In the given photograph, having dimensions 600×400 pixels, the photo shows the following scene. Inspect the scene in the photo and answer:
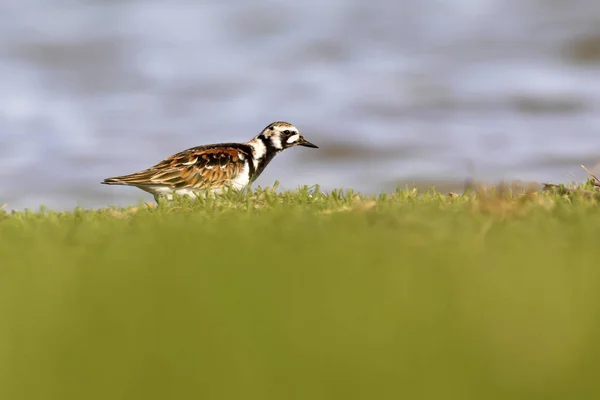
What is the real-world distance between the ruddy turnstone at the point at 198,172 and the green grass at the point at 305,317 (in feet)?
20.5

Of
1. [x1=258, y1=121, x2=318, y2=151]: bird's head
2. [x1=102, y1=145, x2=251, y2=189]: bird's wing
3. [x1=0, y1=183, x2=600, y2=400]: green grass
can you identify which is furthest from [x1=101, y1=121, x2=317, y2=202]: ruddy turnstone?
[x1=0, y1=183, x2=600, y2=400]: green grass

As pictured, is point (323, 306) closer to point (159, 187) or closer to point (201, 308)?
point (201, 308)

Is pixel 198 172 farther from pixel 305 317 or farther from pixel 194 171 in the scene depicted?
pixel 305 317

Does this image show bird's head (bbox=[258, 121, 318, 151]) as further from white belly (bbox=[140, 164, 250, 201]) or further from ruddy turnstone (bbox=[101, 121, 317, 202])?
white belly (bbox=[140, 164, 250, 201])

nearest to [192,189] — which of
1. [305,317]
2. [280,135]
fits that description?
[280,135]

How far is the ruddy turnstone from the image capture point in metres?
12.7

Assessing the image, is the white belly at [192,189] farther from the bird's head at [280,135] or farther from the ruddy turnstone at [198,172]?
the bird's head at [280,135]

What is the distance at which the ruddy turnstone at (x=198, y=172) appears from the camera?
12.7 m

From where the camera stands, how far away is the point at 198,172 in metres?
12.9

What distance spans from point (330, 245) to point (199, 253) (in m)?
0.84

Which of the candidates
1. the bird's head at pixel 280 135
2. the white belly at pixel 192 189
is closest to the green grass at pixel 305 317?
the white belly at pixel 192 189

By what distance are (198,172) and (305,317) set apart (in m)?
9.28

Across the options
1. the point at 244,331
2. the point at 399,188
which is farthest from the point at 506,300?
the point at 399,188

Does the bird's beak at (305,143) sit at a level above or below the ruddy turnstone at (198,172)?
above
